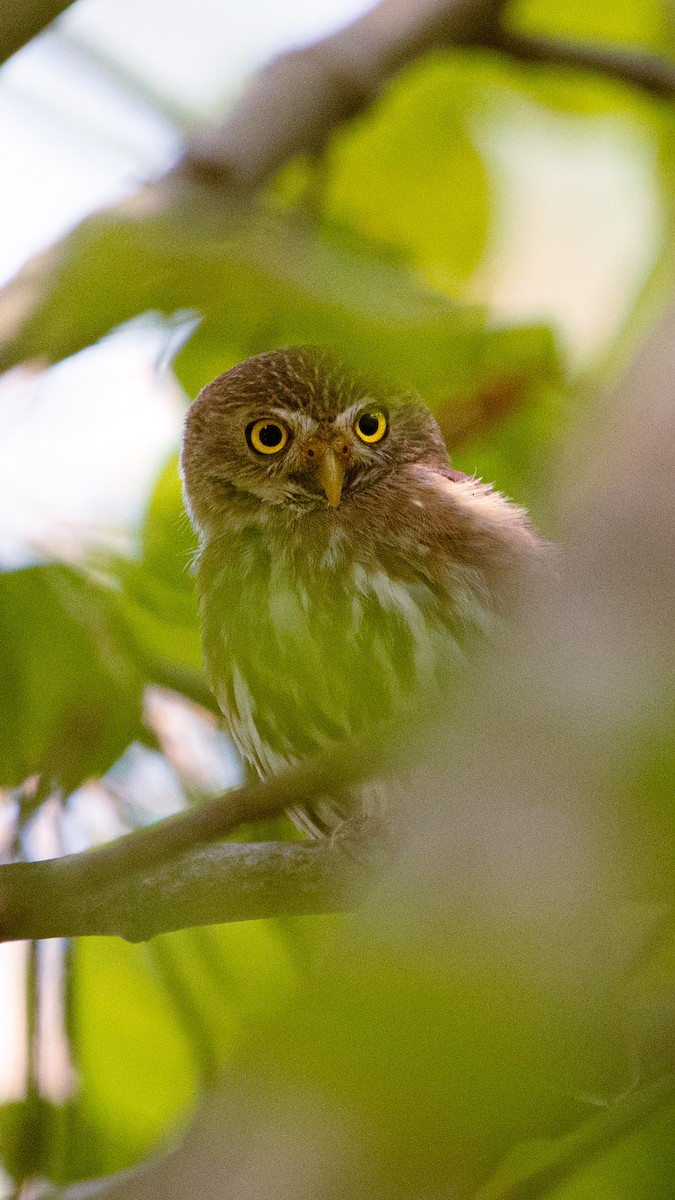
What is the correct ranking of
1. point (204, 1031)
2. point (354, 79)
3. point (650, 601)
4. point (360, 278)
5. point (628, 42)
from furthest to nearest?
point (628, 42), point (204, 1031), point (354, 79), point (360, 278), point (650, 601)

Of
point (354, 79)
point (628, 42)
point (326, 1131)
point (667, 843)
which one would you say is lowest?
point (326, 1131)

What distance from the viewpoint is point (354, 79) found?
2506mm

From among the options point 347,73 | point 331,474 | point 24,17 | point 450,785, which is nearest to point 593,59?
point 347,73

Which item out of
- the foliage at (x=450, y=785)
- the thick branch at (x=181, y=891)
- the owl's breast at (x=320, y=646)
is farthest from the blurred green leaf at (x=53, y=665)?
the owl's breast at (x=320, y=646)

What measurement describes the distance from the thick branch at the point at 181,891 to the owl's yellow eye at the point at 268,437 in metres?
1.85

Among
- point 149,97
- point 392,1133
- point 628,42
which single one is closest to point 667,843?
point 392,1133

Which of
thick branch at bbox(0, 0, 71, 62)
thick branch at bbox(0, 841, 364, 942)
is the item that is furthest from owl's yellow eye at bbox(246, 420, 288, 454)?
thick branch at bbox(0, 0, 71, 62)

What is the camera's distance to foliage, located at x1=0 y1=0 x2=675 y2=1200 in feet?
2.38

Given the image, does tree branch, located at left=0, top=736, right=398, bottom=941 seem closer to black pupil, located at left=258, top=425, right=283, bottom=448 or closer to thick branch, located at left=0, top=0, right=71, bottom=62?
thick branch, located at left=0, top=0, right=71, bottom=62

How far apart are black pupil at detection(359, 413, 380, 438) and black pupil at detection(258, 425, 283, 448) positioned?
0.92 feet

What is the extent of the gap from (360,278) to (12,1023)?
280cm

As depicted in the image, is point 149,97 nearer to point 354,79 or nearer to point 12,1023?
point 354,79

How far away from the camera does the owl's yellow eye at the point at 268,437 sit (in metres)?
4.32

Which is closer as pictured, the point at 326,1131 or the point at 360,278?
the point at 326,1131
